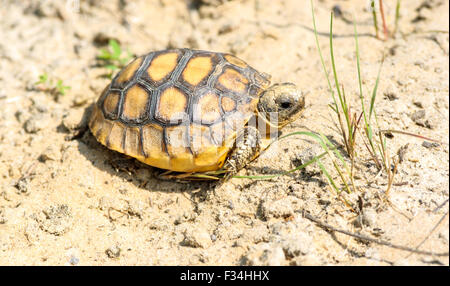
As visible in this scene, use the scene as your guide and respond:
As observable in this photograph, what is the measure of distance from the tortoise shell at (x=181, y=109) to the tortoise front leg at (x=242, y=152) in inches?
3.3

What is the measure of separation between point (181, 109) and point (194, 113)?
0.45 feet

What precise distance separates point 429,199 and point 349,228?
0.66 meters

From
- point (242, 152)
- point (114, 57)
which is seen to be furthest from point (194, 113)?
point (114, 57)

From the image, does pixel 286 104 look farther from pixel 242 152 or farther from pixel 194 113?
pixel 194 113

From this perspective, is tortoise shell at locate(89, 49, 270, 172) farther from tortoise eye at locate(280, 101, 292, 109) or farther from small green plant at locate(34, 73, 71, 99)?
small green plant at locate(34, 73, 71, 99)

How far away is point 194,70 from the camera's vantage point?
12.9 ft

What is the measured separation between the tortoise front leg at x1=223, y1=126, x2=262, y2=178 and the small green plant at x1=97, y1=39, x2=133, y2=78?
240 cm

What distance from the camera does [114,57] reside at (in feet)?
17.3

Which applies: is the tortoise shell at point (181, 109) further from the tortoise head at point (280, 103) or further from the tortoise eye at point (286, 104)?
the tortoise eye at point (286, 104)

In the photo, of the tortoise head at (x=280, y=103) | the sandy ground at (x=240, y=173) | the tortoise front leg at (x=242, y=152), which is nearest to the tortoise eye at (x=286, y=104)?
the tortoise head at (x=280, y=103)

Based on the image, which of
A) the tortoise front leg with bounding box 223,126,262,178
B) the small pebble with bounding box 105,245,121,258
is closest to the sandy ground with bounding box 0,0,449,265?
the small pebble with bounding box 105,245,121,258
